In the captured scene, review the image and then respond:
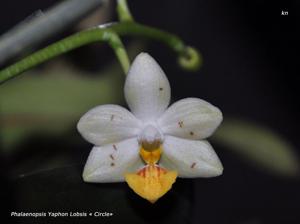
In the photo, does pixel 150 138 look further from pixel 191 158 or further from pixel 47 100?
pixel 47 100

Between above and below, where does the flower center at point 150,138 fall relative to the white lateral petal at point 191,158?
above

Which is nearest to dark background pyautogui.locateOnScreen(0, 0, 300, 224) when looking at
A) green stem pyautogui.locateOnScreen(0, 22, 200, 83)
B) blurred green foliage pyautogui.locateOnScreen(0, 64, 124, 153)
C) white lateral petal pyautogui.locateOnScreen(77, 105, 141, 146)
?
blurred green foliage pyautogui.locateOnScreen(0, 64, 124, 153)

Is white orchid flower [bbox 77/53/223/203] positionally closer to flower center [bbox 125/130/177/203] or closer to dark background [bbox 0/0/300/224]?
flower center [bbox 125/130/177/203]

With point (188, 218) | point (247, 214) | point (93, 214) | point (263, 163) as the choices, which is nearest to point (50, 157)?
point (93, 214)

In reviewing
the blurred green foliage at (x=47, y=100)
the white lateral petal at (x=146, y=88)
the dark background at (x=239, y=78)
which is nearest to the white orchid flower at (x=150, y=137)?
the white lateral petal at (x=146, y=88)

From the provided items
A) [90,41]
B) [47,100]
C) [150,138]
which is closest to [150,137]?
[150,138]

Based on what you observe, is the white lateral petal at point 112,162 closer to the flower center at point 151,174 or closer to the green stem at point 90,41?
the flower center at point 151,174

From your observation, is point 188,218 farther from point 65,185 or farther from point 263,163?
point 263,163
